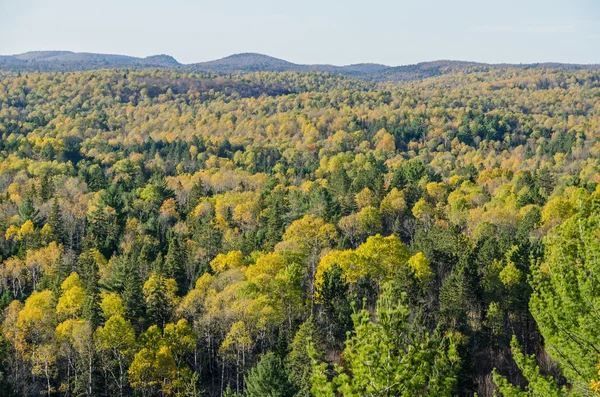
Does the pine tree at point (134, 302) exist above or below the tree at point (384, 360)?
below

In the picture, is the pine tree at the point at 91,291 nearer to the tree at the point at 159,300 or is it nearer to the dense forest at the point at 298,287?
the dense forest at the point at 298,287

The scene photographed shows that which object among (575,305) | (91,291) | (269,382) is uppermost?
(575,305)

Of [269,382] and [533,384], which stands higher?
[533,384]

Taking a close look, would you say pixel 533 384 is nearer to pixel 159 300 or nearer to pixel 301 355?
pixel 301 355

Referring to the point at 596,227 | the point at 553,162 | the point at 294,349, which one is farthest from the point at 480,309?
the point at 553,162

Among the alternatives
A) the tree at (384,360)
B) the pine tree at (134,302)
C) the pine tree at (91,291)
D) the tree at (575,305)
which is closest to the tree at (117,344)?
the pine tree at (91,291)

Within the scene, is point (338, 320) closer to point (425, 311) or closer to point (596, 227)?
point (425, 311)

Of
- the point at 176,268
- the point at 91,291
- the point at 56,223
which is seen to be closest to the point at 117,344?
the point at 91,291

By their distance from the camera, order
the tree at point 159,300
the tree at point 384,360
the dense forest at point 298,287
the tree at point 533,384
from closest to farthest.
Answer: the tree at point 384,360 → the dense forest at point 298,287 → the tree at point 533,384 → the tree at point 159,300

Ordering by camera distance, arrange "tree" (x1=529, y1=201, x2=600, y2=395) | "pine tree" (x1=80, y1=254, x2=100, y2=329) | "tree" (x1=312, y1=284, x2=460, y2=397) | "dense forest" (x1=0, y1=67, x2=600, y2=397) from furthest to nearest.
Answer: "pine tree" (x1=80, y1=254, x2=100, y2=329) < "dense forest" (x1=0, y1=67, x2=600, y2=397) < "tree" (x1=529, y1=201, x2=600, y2=395) < "tree" (x1=312, y1=284, x2=460, y2=397)

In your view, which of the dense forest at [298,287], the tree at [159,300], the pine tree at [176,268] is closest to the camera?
the dense forest at [298,287]

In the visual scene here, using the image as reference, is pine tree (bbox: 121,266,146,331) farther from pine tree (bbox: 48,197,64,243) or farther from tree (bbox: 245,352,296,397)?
pine tree (bbox: 48,197,64,243)

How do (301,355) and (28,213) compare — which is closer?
(301,355)

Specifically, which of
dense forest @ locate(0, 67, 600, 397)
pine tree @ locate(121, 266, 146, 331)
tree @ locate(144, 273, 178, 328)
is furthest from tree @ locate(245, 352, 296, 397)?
pine tree @ locate(121, 266, 146, 331)
